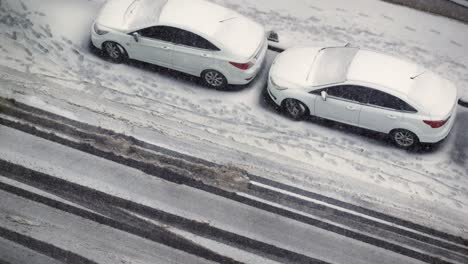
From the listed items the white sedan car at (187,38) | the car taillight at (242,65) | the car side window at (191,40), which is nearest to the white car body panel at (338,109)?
the car taillight at (242,65)

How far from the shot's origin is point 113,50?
38.9 feet

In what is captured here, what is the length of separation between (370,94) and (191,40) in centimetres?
420

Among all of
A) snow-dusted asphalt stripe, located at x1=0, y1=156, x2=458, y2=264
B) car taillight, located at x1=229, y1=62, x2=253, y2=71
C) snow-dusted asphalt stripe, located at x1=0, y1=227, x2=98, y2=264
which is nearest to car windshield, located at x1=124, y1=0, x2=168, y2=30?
car taillight, located at x1=229, y1=62, x2=253, y2=71

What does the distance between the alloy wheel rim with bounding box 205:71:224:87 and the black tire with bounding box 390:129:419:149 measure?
410cm

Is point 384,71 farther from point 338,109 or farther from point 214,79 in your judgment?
point 214,79

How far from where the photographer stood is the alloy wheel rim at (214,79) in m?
11.4

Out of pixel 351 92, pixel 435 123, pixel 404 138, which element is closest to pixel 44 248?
pixel 351 92

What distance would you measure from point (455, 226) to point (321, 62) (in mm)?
4498

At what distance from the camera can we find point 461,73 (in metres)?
12.4

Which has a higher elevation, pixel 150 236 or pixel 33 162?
pixel 33 162

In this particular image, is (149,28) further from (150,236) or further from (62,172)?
(150,236)

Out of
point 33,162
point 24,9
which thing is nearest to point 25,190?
Result: point 33,162

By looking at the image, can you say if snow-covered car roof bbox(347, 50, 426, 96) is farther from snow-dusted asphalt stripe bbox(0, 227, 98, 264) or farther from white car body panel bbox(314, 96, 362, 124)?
snow-dusted asphalt stripe bbox(0, 227, 98, 264)

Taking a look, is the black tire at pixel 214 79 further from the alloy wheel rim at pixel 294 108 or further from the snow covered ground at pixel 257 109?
the alloy wheel rim at pixel 294 108
